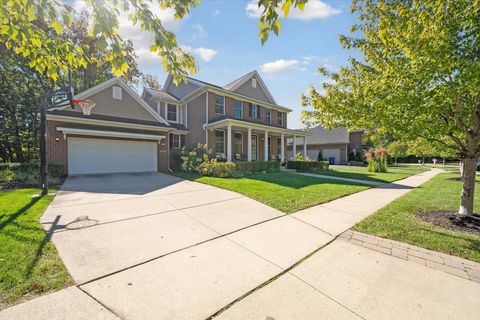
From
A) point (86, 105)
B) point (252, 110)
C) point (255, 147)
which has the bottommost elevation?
point (255, 147)

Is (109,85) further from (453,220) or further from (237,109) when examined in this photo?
(453,220)

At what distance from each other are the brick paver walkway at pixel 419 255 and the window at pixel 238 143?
15028 millimetres

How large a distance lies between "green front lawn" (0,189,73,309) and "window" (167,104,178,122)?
14.2 metres

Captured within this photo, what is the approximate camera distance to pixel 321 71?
21.6ft

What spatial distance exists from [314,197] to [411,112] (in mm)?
3834

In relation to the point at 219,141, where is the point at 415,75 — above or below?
above

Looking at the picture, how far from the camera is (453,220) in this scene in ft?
17.4

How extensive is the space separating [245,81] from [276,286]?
19.4 metres

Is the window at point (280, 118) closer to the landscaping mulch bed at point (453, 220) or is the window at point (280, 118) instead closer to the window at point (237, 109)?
the window at point (237, 109)

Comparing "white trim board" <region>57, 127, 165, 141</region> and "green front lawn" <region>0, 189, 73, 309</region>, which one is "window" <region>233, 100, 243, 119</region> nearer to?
"white trim board" <region>57, 127, 165, 141</region>

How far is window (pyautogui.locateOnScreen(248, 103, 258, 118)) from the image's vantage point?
19.7 metres

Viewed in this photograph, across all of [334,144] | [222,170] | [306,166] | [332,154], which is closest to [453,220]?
[222,170]

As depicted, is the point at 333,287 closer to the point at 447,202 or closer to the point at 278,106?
the point at 447,202

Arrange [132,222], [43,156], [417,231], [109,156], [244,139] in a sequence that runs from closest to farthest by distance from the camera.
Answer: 1. [417,231]
2. [132,222]
3. [43,156]
4. [109,156]
5. [244,139]
